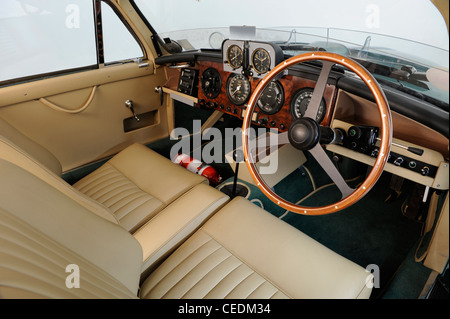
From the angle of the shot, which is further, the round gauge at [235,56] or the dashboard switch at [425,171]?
the round gauge at [235,56]

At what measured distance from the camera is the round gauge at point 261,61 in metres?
1.74

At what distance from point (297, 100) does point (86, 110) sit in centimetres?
143

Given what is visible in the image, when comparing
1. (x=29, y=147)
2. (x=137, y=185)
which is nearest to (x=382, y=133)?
(x=137, y=185)

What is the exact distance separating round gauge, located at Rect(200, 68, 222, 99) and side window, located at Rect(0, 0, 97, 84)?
2.50 ft

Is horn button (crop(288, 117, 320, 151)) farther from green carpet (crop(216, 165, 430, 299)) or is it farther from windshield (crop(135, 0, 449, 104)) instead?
green carpet (crop(216, 165, 430, 299))

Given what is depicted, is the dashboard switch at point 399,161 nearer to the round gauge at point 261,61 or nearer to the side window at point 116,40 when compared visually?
the round gauge at point 261,61

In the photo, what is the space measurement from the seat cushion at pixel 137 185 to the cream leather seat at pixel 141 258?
1.08 ft

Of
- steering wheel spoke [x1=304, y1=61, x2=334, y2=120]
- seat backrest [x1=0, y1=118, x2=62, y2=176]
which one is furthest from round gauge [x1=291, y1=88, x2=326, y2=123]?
seat backrest [x1=0, y1=118, x2=62, y2=176]

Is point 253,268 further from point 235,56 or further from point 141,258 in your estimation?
point 235,56

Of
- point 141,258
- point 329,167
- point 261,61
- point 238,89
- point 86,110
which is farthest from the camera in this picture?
point 86,110

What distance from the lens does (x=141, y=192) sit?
1653mm

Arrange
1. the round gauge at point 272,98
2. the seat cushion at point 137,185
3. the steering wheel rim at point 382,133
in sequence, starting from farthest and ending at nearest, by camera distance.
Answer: the round gauge at point 272,98, the seat cushion at point 137,185, the steering wheel rim at point 382,133

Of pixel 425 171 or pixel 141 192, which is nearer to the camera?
pixel 425 171

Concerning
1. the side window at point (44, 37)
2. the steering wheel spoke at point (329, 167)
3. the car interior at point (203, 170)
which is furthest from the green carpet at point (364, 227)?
the side window at point (44, 37)
